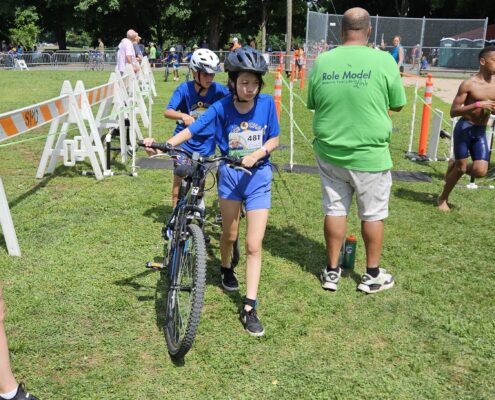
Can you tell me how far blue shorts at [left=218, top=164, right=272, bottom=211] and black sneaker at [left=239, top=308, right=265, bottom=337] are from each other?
2.54 ft

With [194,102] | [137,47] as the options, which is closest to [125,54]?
[137,47]

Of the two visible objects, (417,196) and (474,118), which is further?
(417,196)

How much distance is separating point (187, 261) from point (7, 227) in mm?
2247

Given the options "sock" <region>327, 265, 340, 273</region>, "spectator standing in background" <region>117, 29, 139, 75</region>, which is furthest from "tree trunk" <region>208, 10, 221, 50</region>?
"sock" <region>327, 265, 340, 273</region>

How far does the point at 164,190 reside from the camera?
23.2ft

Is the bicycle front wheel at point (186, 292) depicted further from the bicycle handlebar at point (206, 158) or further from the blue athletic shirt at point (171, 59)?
the blue athletic shirt at point (171, 59)

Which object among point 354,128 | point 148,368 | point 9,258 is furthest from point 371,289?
point 9,258

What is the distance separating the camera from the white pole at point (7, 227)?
15.2ft

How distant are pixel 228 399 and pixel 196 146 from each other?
2.71m

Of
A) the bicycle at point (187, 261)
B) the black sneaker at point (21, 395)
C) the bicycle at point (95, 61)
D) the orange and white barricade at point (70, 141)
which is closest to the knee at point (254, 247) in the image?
the bicycle at point (187, 261)

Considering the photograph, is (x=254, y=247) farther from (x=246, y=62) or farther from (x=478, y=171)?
(x=478, y=171)

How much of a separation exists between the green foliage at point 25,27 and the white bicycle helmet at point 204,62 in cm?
5012

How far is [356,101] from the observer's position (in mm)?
3920

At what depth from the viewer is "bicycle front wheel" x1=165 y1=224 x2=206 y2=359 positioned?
3062mm
